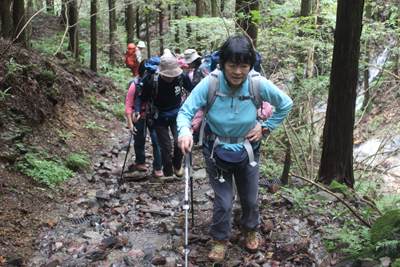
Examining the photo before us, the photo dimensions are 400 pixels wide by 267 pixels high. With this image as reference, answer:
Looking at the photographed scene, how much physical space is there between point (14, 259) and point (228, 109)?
2.73 metres

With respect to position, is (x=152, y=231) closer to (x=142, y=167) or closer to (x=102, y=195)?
(x=102, y=195)

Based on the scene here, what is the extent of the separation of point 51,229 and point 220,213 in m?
2.40

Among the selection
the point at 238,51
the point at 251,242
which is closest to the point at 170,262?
the point at 251,242

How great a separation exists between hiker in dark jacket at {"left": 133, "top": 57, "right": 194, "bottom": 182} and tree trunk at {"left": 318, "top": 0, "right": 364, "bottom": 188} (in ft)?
8.89

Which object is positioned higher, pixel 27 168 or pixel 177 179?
pixel 27 168

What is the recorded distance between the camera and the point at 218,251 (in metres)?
3.68

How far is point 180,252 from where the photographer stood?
395cm

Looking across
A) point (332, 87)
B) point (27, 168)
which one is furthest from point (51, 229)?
point (332, 87)

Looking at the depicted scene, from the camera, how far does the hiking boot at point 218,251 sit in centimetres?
366

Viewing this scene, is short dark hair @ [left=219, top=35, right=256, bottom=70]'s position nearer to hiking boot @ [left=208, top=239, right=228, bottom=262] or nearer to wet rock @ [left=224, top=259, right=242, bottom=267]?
hiking boot @ [left=208, top=239, right=228, bottom=262]

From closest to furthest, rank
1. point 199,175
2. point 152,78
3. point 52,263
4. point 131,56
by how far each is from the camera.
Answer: point 52,263
point 152,78
point 199,175
point 131,56

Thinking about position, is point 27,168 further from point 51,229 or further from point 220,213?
point 220,213

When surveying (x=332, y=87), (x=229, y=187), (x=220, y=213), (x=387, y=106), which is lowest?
(x=387, y=106)

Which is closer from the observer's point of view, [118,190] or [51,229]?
[51,229]
